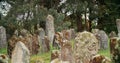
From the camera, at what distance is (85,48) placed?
46.8 feet

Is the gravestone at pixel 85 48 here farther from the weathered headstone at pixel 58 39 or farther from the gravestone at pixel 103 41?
the weathered headstone at pixel 58 39

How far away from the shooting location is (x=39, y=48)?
21.1 m

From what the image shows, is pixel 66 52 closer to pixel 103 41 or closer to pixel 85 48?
pixel 85 48

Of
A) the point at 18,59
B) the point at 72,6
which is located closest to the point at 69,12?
the point at 72,6

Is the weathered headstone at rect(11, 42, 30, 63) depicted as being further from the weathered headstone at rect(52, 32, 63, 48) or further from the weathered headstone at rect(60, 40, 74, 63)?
the weathered headstone at rect(52, 32, 63, 48)

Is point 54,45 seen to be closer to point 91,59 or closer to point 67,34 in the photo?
point 67,34

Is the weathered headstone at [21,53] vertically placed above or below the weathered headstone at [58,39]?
above

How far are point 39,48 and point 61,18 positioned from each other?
12.2m

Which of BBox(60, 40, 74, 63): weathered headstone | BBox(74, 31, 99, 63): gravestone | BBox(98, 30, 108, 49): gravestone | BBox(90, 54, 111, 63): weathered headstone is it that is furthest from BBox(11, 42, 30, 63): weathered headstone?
BBox(98, 30, 108, 49): gravestone

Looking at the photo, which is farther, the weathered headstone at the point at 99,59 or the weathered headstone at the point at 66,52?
the weathered headstone at the point at 99,59

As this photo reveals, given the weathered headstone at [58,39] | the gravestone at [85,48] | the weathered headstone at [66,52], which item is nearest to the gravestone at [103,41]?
the weathered headstone at [58,39]

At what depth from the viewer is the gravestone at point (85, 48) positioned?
1419cm

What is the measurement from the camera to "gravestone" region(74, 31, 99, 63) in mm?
14188

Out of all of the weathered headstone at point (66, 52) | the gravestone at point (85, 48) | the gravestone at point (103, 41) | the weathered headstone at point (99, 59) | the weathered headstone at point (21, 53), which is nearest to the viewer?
the weathered headstone at point (21, 53)
